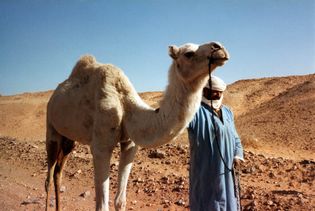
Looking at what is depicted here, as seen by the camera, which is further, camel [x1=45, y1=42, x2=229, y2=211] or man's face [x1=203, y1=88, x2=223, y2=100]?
man's face [x1=203, y1=88, x2=223, y2=100]

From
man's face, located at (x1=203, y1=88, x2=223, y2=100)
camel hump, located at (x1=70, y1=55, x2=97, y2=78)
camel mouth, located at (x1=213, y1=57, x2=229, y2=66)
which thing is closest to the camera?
camel mouth, located at (x1=213, y1=57, x2=229, y2=66)

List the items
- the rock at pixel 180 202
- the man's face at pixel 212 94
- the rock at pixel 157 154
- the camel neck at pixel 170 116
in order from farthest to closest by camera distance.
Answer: the rock at pixel 157 154, the rock at pixel 180 202, the man's face at pixel 212 94, the camel neck at pixel 170 116

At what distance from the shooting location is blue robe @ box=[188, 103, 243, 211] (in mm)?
3900

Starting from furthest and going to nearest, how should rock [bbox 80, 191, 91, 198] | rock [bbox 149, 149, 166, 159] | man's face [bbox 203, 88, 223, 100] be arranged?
rock [bbox 149, 149, 166, 159] → rock [bbox 80, 191, 91, 198] → man's face [bbox 203, 88, 223, 100]

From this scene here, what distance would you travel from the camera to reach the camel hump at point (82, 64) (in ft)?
18.6

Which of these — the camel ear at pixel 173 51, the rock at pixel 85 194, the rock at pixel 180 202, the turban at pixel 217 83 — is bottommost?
the rock at pixel 180 202

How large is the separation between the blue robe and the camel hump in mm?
2344

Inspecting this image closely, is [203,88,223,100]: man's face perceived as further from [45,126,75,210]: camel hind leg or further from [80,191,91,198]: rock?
[80,191,91,198]: rock

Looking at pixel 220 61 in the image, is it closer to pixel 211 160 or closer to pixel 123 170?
pixel 211 160

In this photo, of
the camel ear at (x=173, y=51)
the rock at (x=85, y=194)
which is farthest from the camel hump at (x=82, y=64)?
the rock at (x=85, y=194)

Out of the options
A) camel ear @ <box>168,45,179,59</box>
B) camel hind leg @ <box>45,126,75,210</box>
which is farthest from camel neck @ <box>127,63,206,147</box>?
camel hind leg @ <box>45,126,75,210</box>

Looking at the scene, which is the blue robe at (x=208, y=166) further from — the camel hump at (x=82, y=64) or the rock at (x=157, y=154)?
the rock at (x=157, y=154)

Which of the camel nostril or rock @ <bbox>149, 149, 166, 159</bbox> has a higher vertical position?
the camel nostril

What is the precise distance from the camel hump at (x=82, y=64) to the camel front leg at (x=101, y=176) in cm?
150
